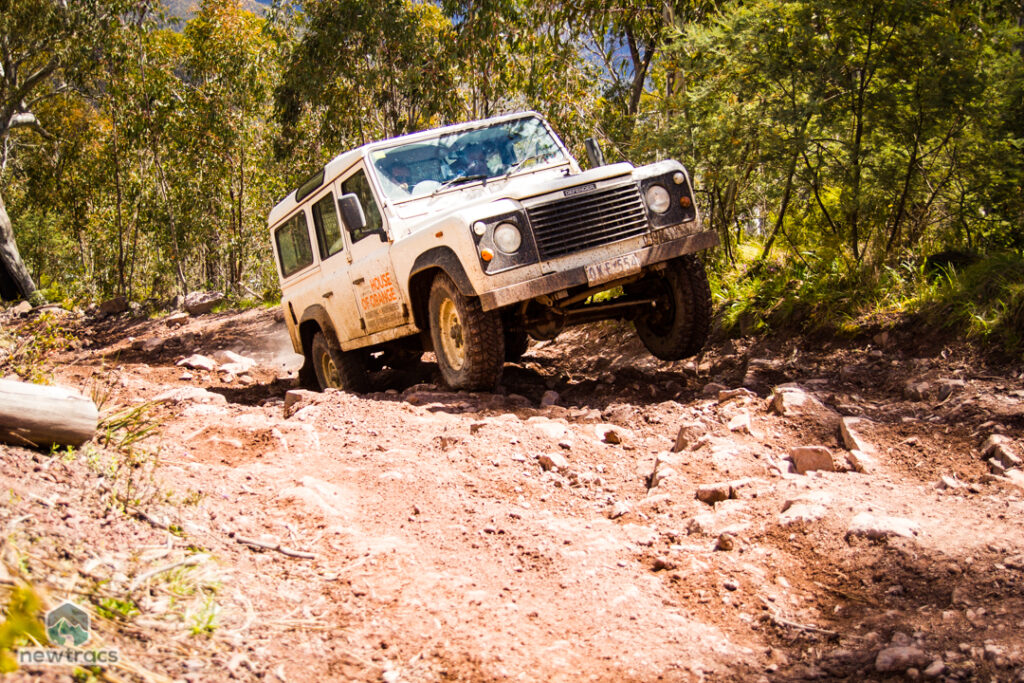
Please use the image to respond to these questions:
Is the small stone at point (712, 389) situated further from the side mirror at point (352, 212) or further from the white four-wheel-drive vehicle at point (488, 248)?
the side mirror at point (352, 212)

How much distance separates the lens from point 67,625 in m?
2.20

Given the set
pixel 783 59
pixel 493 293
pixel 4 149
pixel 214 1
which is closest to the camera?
pixel 493 293

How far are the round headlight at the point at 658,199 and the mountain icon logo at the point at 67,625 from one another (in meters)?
4.55

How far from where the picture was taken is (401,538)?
3521mm

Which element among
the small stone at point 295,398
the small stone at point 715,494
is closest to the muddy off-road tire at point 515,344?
the small stone at point 295,398

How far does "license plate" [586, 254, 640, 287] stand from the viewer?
565 cm

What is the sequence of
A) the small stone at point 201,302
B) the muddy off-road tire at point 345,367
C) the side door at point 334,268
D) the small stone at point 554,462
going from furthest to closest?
the small stone at point 201,302, the muddy off-road tire at point 345,367, the side door at point 334,268, the small stone at point 554,462

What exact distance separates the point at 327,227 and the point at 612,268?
2.94 metres

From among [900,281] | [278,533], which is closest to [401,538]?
[278,533]

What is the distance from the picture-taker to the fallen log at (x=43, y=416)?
11.4ft

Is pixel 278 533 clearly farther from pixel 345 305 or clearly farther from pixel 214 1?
pixel 214 1

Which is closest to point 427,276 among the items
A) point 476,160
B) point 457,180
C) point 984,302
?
point 457,180

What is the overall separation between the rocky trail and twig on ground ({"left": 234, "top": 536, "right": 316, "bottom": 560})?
11 millimetres

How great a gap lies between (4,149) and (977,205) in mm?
26060
